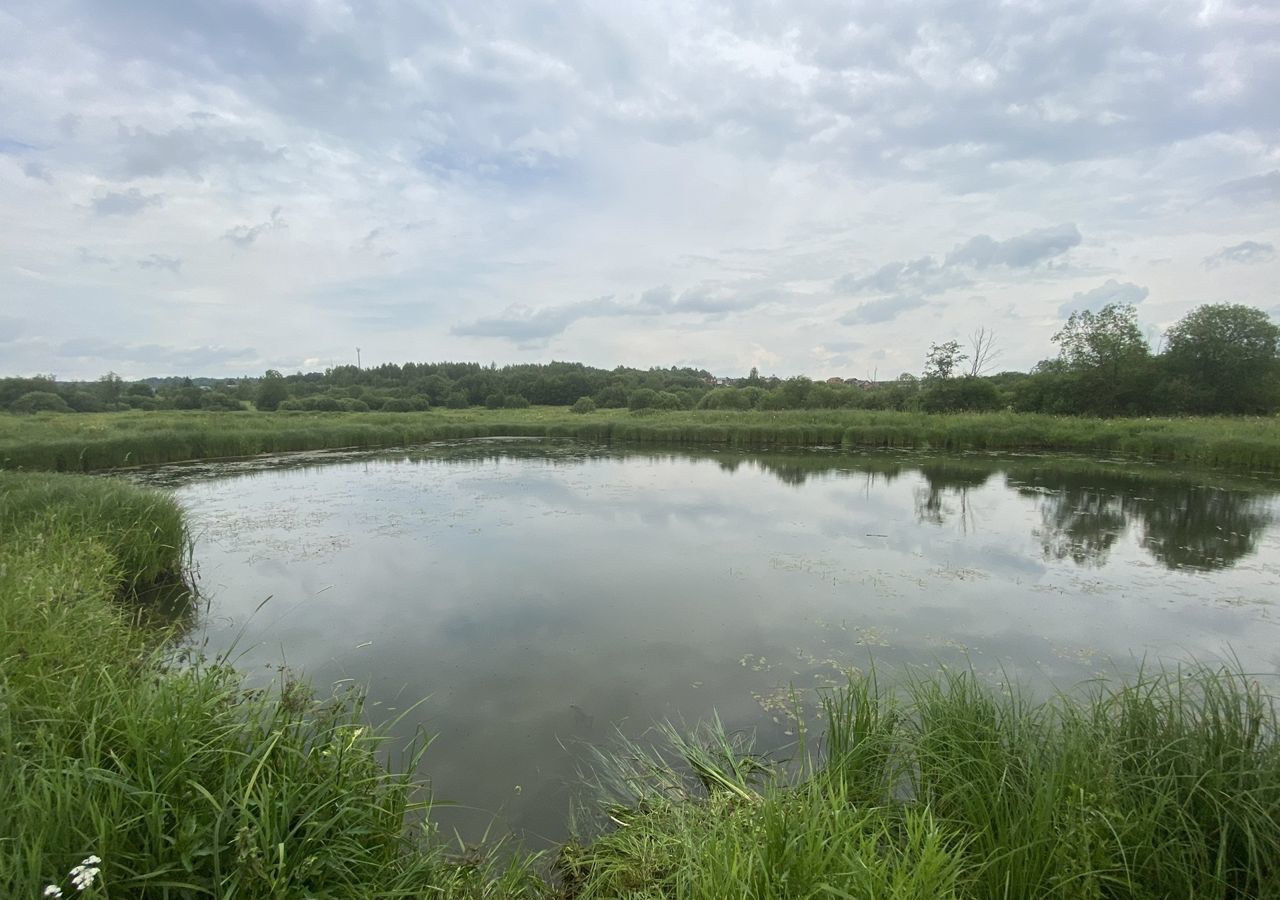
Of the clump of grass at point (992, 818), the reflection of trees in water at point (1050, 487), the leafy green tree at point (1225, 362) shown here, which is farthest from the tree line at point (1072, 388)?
the clump of grass at point (992, 818)

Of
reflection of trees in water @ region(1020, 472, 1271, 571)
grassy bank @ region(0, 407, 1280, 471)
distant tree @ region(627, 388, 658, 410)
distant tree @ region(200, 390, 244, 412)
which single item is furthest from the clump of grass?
distant tree @ region(200, 390, 244, 412)

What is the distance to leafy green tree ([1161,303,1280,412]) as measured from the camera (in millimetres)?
25734

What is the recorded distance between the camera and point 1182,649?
5.25 metres

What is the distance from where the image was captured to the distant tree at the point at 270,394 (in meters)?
39.8

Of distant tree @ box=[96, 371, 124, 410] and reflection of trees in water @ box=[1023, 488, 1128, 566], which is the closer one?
reflection of trees in water @ box=[1023, 488, 1128, 566]

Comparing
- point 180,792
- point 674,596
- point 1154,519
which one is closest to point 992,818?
point 180,792

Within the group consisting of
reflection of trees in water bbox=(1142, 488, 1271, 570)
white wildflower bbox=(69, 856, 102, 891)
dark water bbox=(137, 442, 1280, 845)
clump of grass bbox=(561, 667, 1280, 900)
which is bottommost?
dark water bbox=(137, 442, 1280, 845)

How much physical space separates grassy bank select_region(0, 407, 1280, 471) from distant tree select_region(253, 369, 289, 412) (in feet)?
40.0

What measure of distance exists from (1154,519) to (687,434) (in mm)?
18397

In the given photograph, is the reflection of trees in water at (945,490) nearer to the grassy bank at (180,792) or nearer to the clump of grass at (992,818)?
the clump of grass at (992,818)

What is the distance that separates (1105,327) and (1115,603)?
30.0 meters

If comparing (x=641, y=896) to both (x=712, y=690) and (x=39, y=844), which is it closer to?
(x=39, y=844)

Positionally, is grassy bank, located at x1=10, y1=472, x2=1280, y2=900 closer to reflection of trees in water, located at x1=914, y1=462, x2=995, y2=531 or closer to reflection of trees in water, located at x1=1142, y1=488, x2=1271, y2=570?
reflection of trees in water, located at x1=1142, y1=488, x2=1271, y2=570

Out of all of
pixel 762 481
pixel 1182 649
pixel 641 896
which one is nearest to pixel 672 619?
pixel 641 896
